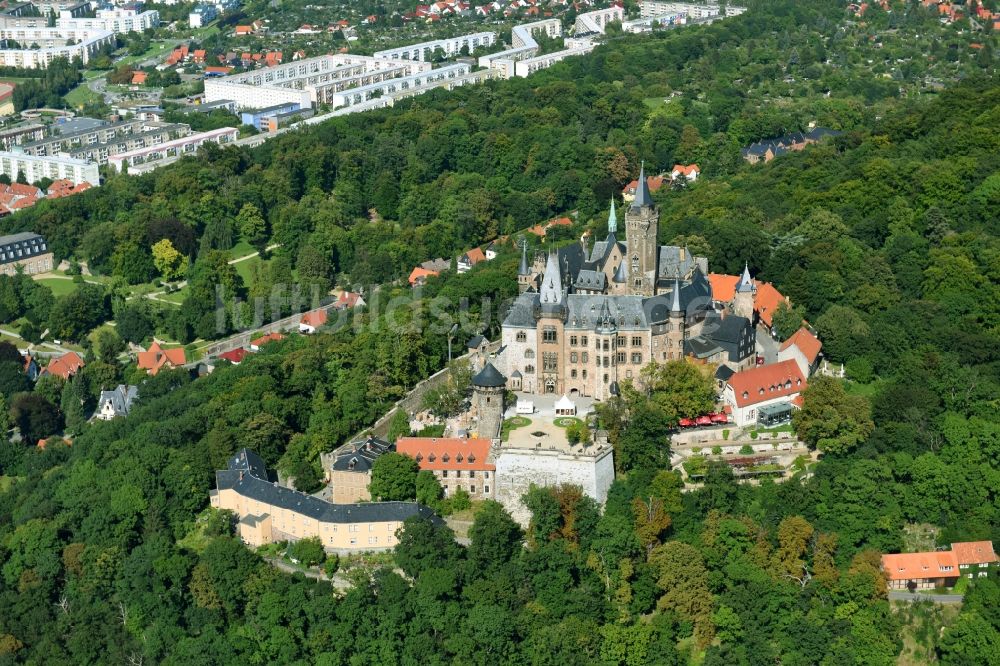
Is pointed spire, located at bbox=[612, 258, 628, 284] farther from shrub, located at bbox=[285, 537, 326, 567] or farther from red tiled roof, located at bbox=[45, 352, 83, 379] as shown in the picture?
red tiled roof, located at bbox=[45, 352, 83, 379]

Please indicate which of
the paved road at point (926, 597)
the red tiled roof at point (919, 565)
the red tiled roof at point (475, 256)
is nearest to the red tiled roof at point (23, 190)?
the red tiled roof at point (475, 256)

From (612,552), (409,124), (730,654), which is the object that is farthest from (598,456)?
(409,124)

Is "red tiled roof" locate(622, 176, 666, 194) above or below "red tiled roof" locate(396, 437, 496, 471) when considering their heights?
below

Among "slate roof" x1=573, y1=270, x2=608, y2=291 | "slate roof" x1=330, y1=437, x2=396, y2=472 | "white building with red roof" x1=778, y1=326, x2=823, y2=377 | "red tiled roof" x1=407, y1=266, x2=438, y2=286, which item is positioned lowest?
"red tiled roof" x1=407, y1=266, x2=438, y2=286

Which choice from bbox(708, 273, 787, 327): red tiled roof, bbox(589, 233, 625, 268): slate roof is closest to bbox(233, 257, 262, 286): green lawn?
bbox(589, 233, 625, 268): slate roof

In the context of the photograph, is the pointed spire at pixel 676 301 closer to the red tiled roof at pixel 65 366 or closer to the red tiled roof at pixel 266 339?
the red tiled roof at pixel 266 339

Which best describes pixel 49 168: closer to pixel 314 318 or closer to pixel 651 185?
pixel 314 318
